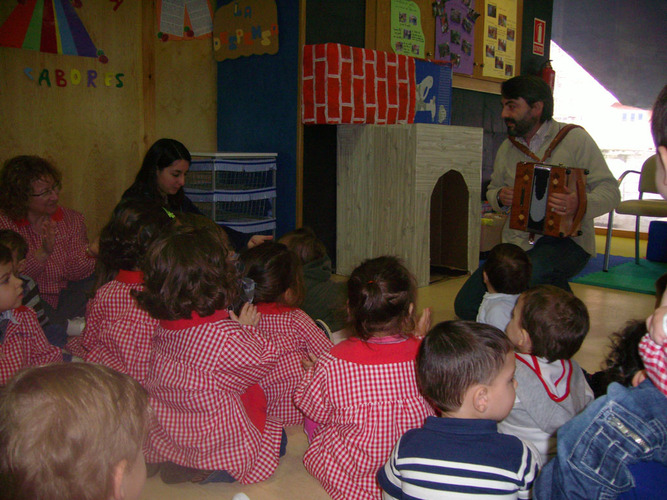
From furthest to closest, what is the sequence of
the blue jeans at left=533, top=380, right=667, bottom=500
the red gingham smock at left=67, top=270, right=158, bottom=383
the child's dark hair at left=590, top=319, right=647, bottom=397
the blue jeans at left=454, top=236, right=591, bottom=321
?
the blue jeans at left=454, top=236, right=591, bottom=321
the red gingham smock at left=67, top=270, right=158, bottom=383
the child's dark hair at left=590, top=319, right=647, bottom=397
the blue jeans at left=533, top=380, right=667, bottom=500

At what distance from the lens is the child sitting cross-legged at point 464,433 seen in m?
1.27

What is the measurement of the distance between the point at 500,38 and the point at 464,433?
6229 mm

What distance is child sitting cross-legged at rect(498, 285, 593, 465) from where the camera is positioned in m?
1.81

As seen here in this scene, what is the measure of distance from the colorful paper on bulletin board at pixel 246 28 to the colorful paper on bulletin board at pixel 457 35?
1915mm

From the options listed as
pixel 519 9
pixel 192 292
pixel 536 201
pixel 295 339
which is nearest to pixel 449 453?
pixel 192 292

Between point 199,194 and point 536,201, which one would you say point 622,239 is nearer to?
point 536,201

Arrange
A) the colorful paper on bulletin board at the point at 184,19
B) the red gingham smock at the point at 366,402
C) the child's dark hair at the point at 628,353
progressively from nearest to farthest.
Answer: the child's dark hair at the point at 628,353
the red gingham smock at the point at 366,402
the colorful paper on bulletin board at the point at 184,19

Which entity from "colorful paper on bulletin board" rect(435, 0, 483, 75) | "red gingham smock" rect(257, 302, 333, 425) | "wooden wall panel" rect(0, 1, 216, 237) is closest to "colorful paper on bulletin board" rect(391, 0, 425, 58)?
"colorful paper on bulletin board" rect(435, 0, 483, 75)

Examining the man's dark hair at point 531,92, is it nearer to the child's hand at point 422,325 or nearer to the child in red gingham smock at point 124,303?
the child's hand at point 422,325

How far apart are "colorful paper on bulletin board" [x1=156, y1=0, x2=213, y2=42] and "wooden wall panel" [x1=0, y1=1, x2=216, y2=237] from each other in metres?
0.07

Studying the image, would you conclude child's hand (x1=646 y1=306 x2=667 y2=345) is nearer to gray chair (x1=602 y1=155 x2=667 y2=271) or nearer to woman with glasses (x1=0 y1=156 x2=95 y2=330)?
woman with glasses (x1=0 y1=156 x2=95 y2=330)

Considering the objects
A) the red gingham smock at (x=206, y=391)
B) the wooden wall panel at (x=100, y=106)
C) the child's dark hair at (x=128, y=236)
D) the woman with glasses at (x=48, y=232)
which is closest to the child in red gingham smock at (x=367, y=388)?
the red gingham smock at (x=206, y=391)

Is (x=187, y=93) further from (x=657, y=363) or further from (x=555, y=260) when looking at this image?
(x=657, y=363)

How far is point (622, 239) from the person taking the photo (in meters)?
8.07
